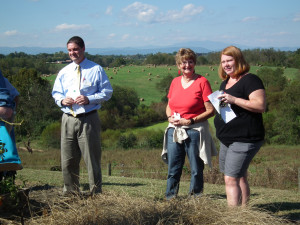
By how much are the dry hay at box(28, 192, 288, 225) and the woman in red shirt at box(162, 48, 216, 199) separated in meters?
0.61

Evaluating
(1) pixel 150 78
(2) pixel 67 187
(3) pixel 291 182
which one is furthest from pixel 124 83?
(2) pixel 67 187

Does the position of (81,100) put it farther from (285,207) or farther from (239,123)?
(285,207)

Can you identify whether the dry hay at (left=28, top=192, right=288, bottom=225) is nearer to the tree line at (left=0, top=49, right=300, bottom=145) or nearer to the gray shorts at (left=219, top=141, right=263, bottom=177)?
the gray shorts at (left=219, top=141, right=263, bottom=177)

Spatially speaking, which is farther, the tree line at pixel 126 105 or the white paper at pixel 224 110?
the tree line at pixel 126 105

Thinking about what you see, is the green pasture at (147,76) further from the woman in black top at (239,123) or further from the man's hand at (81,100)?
the woman in black top at (239,123)

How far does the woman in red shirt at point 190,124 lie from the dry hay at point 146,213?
2.01ft

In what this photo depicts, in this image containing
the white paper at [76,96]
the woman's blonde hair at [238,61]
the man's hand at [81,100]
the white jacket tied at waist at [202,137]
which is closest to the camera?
the woman's blonde hair at [238,61]

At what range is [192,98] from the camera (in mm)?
5102

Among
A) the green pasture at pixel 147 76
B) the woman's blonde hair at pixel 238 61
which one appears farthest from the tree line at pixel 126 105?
the woman's blonde hair at pixel 238 61

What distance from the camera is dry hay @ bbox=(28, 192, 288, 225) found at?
4035mm

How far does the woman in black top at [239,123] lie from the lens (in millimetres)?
4207

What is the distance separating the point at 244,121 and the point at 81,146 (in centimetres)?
237

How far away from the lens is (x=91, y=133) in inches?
217

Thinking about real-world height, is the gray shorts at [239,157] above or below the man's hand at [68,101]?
below
